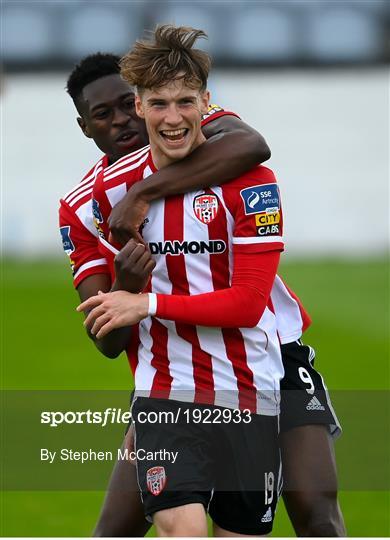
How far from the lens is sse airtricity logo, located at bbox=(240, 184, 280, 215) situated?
4.20 m

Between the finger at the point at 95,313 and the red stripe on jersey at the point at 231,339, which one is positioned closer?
the finger at the point at 95,313

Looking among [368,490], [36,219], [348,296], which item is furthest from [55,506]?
[36,219]

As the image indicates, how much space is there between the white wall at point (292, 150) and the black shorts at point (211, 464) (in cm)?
2228

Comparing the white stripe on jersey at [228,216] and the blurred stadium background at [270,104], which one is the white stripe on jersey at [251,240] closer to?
the white stripe on jersey at [228,216]

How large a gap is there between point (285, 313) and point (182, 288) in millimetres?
629

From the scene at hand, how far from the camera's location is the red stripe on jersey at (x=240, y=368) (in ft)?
13.9

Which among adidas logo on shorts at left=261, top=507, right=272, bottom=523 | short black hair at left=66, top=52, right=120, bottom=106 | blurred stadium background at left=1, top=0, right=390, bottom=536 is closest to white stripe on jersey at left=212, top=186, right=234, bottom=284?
adidas logo on shorts at left=261, top=507, right=272, bottom=523

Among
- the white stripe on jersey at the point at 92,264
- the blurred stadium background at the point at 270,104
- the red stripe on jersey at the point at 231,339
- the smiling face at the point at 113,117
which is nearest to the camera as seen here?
the red stripe on jersey at the point at 231,339

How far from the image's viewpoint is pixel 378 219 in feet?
88.7

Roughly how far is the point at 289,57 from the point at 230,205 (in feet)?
83.7

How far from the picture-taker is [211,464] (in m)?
4.16

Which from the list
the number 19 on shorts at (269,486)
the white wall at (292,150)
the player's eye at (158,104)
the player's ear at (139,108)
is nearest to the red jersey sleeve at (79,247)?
the player's ear at (139,108)

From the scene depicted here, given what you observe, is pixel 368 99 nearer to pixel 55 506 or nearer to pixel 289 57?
pixel 289 57

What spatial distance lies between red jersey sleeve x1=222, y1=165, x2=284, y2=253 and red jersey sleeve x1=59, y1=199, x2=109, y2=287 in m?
0.70
